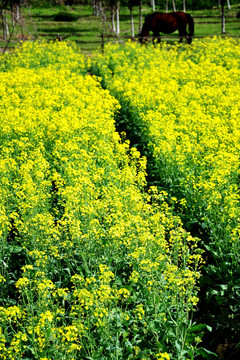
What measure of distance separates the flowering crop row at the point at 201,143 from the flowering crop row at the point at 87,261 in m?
0.44

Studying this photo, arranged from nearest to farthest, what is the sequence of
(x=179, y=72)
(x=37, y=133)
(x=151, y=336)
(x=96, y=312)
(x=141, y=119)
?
(x=96, y=312) < (x=151, y=336) < (x=37, y=133) < (x=141, y=119) < (x=179, y=72)

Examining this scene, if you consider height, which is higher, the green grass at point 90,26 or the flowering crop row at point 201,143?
the green grass at point 90,26

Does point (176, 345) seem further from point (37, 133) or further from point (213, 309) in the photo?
point (37, 133)

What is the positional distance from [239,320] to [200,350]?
0.81 meters

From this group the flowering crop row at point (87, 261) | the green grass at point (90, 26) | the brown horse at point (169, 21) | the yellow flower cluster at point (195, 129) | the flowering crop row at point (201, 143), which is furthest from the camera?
the green grass at point (90, 26)

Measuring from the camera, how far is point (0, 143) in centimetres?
896

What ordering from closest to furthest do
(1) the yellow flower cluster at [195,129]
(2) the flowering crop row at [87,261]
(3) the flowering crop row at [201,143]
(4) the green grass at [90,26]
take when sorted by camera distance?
(2) the flowering crop row at [87,261] → (3) the flowering crop row at [201,143] → (1) the yellow flower cluster at [195,129] → (4) the green grass at [90,26]

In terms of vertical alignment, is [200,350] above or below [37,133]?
below

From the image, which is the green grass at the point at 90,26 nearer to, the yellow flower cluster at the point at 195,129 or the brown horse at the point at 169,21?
the brown horse at the point at 169,21

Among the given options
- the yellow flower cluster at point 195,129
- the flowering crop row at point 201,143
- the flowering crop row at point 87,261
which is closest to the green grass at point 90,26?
the yellow flower cluster at point 195,129

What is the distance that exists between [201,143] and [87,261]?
3.63 metres

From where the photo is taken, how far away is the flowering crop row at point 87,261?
156 inches

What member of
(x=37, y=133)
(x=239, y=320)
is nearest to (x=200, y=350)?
(x=239, y=320)

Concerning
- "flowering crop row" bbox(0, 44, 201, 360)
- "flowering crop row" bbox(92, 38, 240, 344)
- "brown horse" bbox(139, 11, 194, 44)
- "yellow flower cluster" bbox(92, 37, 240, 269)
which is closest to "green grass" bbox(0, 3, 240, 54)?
"brown horse" bbox(139, 11, 194, 44)
